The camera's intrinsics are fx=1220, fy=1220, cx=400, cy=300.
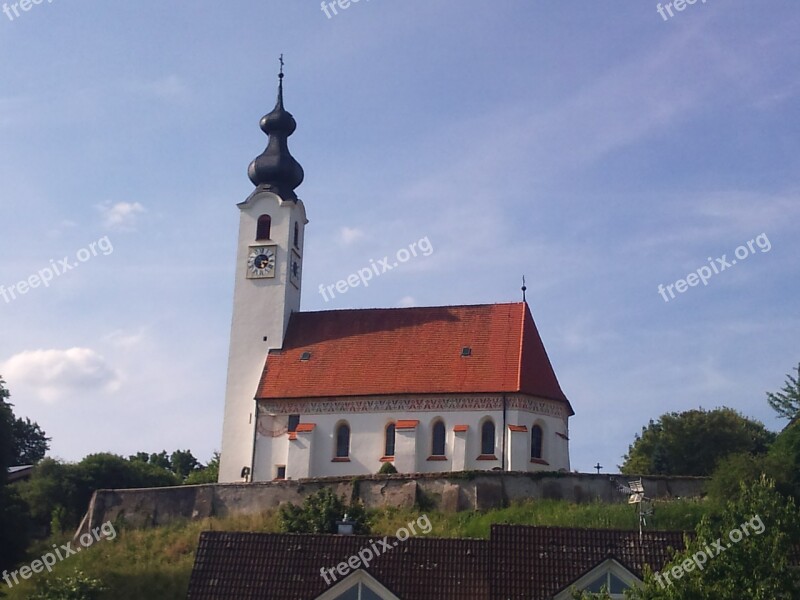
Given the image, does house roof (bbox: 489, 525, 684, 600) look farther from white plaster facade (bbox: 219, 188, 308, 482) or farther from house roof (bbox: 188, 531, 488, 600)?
white plaster facade (bbox: 219, 188, 308, 482)

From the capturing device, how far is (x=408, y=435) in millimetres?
49031

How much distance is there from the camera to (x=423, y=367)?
50469 millimetres

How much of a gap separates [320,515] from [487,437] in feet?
35.5

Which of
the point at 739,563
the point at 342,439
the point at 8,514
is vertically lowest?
the point at 739,563

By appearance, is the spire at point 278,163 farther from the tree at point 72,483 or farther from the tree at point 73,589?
the tree at point 73,589

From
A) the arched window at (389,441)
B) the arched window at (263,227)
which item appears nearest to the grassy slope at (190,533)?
the arched window at (389,441)

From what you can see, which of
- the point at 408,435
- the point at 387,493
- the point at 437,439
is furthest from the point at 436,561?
the point at 437,439

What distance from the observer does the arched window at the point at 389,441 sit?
163 ft

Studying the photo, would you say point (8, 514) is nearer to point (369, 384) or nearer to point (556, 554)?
point (369, 384)

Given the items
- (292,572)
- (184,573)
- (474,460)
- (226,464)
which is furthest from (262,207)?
(292,572)

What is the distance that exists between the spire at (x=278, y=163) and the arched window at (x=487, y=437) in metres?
14.1

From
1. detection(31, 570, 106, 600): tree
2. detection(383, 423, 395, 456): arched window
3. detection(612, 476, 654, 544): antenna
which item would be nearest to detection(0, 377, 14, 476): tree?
detection(31, 570, 106, 600): tree

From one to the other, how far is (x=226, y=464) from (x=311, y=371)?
5284 mm

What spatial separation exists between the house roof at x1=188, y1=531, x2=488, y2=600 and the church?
21462 millimetres
